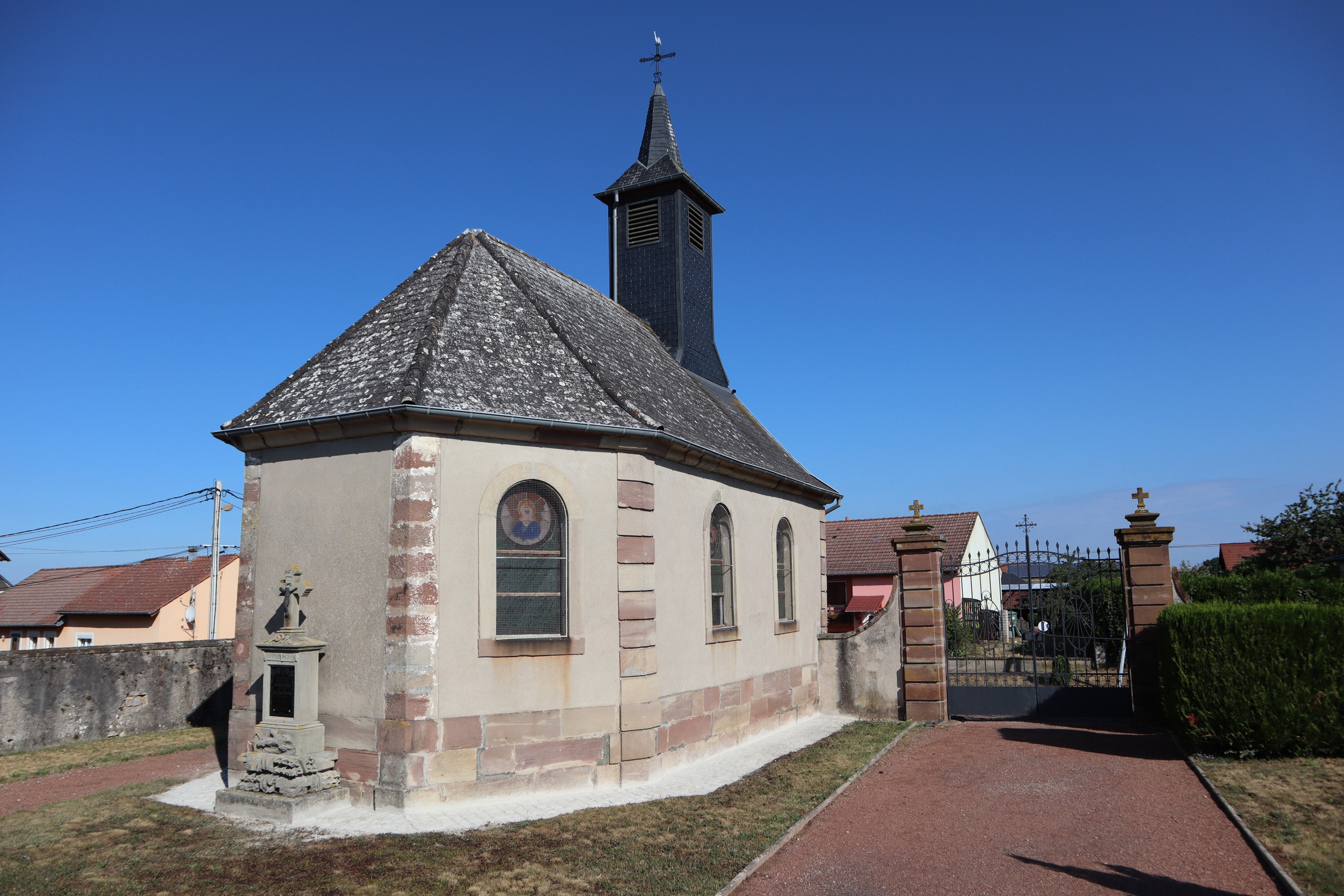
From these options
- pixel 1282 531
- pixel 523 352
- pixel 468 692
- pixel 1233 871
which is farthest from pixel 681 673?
pixel 1282 531

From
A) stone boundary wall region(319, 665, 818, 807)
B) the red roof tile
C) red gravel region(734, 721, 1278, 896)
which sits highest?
the red roof tile

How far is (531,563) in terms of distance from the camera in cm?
991

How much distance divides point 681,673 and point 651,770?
4.57 feet

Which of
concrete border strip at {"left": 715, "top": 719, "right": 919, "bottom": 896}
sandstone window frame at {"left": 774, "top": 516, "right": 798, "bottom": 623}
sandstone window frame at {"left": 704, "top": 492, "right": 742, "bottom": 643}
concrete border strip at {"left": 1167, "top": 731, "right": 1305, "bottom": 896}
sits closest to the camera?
concrete border strip at {"left": 1167, "top": 731, "right": 1305, "bottom": 896}

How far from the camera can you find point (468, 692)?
9.20 meters

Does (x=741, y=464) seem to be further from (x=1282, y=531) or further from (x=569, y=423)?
(x=1282, y=531)

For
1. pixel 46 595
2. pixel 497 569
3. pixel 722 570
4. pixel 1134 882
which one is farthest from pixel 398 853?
pixel 46 595

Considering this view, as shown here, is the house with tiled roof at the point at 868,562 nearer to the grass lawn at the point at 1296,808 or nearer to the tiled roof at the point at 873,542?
the tiled roof at the point at 873,542

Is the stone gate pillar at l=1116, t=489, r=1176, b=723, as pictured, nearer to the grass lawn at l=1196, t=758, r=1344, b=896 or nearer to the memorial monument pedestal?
the grass lawn at l=1196, t=758, r=1344, b=896

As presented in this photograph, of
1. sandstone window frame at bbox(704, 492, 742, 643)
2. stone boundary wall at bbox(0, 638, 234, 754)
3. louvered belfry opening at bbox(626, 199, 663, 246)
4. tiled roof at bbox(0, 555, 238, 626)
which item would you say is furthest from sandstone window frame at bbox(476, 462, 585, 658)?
tiled roof at bbox(0, 555, 238, 626)

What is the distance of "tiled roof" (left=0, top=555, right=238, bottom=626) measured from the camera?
30.2 meters

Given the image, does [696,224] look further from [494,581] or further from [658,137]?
[494,581]

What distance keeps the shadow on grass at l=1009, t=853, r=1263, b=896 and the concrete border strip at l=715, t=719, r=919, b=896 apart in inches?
24.6

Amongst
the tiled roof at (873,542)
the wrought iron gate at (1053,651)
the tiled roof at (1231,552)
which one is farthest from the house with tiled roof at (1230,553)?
the wrought iron gate at (1053,651)
